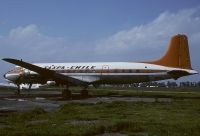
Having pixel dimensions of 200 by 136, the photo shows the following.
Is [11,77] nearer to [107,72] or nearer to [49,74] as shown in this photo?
[49,74]

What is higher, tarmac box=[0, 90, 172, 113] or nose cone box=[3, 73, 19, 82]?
nose cone box=[3, 73, 19, 82]

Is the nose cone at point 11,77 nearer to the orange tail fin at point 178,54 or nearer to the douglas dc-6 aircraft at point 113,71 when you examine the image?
the douglas dc-6 aircraft at point 113,71

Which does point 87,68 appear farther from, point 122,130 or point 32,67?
point 122,130

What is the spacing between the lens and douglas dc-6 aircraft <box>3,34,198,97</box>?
36688 millimetres

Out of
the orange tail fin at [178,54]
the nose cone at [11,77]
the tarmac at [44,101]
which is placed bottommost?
the tarmac at [44,101]

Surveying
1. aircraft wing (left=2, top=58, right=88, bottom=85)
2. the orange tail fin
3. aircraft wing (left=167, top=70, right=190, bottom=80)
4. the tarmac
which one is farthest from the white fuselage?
the tarmac

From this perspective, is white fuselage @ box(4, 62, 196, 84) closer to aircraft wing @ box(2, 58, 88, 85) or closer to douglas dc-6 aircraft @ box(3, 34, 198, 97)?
douglas dc-6 aircraft @ box(3, 34, 198, 97)

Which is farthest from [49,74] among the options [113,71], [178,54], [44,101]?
[178,54]

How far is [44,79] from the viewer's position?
1575 inches

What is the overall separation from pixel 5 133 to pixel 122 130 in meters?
4.80

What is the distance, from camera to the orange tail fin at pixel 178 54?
36.5 m

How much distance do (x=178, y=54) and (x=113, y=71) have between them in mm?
7992

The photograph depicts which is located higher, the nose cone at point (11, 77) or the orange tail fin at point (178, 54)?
the orange tail fin at point (178, 54)

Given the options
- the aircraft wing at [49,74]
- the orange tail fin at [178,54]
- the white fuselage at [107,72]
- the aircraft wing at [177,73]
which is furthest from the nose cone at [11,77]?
the aircraft wing at [177,73]
